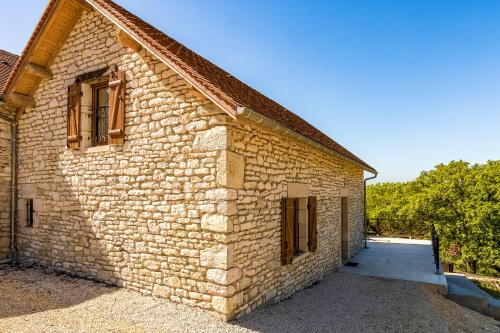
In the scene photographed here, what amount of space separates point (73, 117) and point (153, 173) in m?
2.52

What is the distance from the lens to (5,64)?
9109 millimetres

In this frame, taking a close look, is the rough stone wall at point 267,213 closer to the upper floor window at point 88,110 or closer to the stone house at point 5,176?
the upper floor window at point 88,110

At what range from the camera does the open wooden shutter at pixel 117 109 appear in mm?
5473

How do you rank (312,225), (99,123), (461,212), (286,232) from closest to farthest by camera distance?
(286,232) < (99,123) < (312,225) < (461,212)

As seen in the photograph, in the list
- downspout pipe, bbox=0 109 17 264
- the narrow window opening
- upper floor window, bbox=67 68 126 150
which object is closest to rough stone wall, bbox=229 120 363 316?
upper floor window, bbox=67 68 126 150

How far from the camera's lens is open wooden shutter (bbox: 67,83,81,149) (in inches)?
240

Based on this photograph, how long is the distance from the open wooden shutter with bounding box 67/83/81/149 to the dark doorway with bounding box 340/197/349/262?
24.6 feet

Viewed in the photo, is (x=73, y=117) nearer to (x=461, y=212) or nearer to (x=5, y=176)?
(x=5, y=176)

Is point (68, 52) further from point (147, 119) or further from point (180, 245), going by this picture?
point (180, 245)

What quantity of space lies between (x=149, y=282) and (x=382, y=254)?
8611mm

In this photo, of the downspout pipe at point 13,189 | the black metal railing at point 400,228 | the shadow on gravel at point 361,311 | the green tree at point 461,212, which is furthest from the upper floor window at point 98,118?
the black metal railing at point 400,228

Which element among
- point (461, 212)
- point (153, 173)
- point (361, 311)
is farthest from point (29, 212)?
point (461, 212)

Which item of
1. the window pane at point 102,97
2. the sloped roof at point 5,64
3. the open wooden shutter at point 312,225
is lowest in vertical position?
the open wooden shutter at point 312,225

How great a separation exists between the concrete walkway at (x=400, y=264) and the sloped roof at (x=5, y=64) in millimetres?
10396
